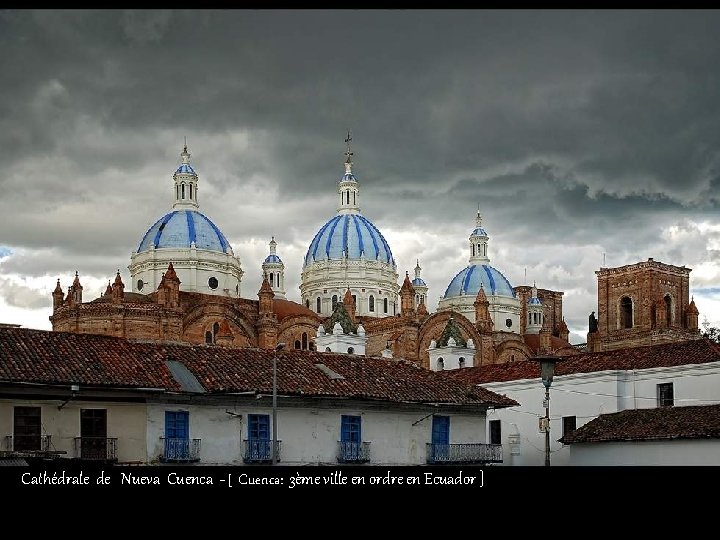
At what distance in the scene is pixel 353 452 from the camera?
24094 millimetres

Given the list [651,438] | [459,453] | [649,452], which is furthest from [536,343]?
[459,453]

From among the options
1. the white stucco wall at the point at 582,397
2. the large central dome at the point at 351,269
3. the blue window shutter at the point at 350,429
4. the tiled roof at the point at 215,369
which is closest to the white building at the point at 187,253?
the large central dome at the point at 351,269

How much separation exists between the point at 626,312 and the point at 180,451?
56633 mm

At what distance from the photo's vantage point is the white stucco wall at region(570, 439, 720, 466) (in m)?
24.8

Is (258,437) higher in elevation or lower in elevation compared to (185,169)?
lower

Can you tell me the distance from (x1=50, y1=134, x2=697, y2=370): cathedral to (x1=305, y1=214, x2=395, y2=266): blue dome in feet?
0.30

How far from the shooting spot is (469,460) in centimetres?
2556

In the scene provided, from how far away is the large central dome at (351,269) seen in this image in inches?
2731

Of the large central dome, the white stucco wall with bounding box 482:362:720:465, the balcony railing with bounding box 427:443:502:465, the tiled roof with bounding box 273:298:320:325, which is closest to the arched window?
the large central dome

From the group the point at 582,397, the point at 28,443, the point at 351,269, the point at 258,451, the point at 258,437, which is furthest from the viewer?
the point at 351,269

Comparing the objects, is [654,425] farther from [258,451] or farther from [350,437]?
[258,451]

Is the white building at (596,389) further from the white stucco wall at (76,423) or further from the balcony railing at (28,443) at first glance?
the balcony railing at (28,443)

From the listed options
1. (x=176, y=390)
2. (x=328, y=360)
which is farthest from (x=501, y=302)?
(x=176, y=390)
